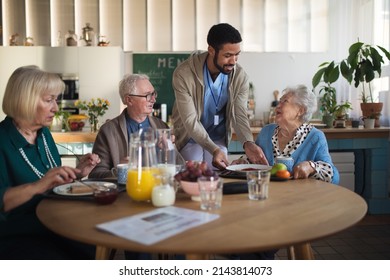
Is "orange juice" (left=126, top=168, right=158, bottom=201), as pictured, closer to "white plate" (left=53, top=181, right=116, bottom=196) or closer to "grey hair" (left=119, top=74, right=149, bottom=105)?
"white plate" (left=53, top=181, right=116, bottom=196)

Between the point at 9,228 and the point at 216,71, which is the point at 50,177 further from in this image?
the point at 216,71

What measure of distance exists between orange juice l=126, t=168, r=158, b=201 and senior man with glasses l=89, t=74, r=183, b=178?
30.6 inches

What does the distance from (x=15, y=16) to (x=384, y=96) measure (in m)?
4.78

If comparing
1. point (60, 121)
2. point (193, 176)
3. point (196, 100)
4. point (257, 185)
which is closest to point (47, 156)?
point (193, 176)

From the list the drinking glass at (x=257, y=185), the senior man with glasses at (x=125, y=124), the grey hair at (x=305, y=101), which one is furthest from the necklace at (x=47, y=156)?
the grey hair at (x=305, y=101)

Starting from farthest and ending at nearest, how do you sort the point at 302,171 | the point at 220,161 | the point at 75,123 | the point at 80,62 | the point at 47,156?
the point at 80,62
the point at 75,123
the point at 220,161
the point at 302,171
the point at 47,156

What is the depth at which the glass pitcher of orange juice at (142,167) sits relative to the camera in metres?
1.42

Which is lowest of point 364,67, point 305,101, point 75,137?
point 75,137

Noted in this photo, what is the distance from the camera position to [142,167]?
145 centimetres

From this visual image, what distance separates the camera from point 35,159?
1742 millimetres

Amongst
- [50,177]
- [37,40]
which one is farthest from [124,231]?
[37,40]

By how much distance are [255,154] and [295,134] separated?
267mm

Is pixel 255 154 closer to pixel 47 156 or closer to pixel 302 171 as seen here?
pixel 302 171

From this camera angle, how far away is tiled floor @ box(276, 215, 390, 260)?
115 inches
